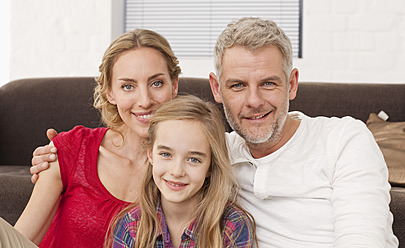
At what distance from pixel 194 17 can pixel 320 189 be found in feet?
9.37

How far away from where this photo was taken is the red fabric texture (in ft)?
5.31

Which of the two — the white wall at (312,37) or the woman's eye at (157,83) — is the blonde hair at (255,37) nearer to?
the woman's eye at (157,83)

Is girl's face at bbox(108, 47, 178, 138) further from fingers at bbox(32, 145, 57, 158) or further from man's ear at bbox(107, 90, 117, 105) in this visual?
fingers at bbox(32, 145, 57, 158)

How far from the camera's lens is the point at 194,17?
407 centimetres

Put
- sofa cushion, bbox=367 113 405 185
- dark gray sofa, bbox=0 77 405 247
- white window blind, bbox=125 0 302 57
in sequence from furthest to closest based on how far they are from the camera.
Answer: white window blind, bbox=125 0 302 57, dark gray sofa, bbox=0 77 405 247, sofa cushion, bbox=367 113 405 185

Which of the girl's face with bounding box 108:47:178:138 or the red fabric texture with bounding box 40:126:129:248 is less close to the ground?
the girl's face with bounding box 108:47:178:138

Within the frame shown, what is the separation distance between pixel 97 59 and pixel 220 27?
1.02 m

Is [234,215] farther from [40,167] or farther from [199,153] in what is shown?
[40,167]

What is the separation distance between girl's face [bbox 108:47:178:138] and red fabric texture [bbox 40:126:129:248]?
190mm

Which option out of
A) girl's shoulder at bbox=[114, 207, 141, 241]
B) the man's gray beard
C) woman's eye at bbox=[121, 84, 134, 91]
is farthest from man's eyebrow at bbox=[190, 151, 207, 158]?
woman's eye at bbox=[121, 84, 134, 91]

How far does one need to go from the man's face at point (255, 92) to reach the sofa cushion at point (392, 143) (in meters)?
0.99

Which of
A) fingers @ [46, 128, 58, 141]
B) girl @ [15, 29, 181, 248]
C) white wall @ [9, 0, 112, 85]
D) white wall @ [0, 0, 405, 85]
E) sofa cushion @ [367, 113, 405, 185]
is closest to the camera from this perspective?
girl @ [15, 29, 181, 248]

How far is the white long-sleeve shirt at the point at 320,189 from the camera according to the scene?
1308 mm

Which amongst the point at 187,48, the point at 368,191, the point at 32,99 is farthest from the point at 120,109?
the point at 187,48
